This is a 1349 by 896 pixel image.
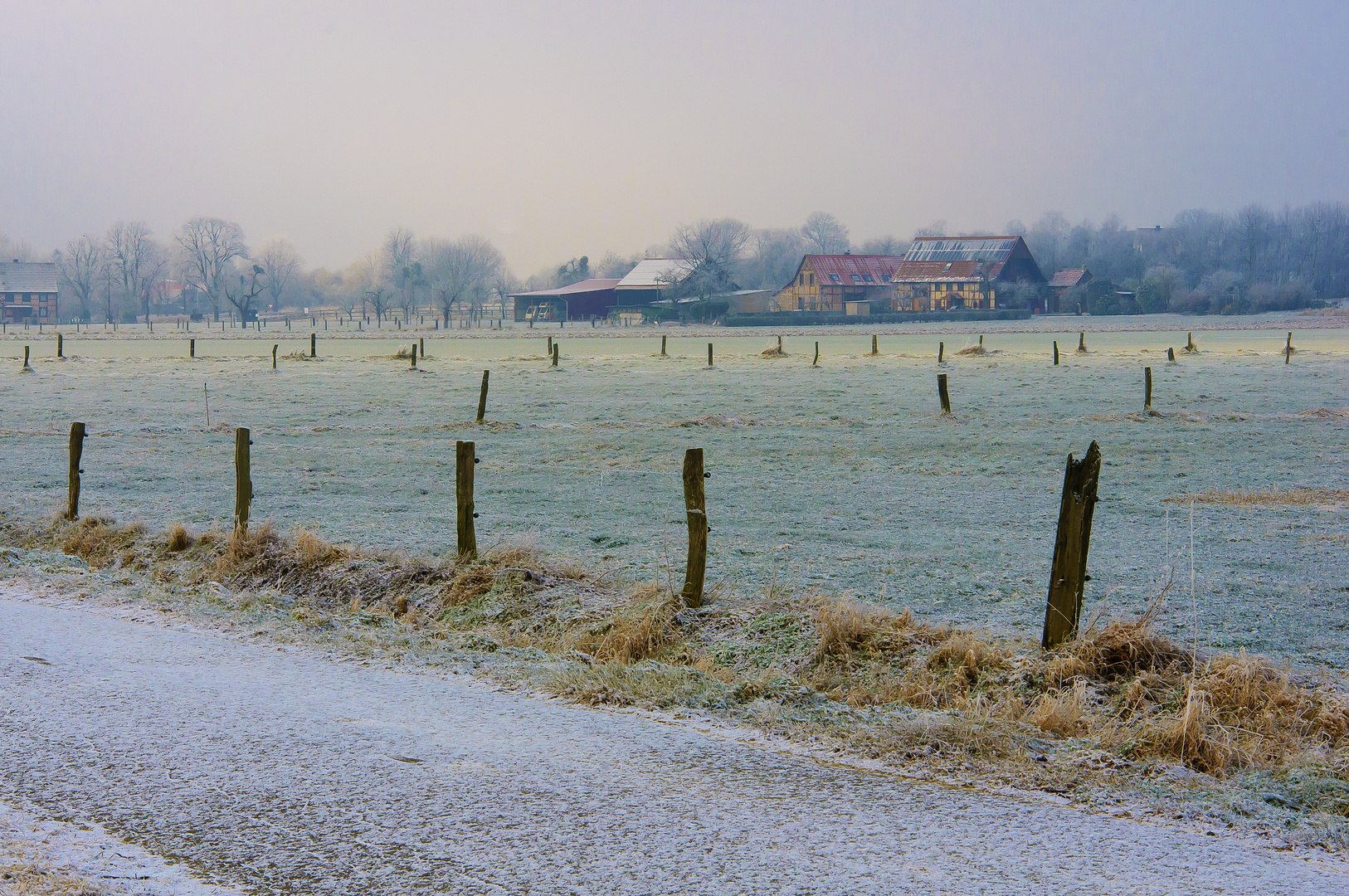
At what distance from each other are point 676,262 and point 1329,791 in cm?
11891

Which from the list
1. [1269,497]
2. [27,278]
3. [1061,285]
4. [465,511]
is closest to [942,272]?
[1061,285]

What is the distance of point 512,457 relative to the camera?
70.8ft

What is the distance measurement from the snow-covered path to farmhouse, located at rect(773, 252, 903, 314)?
102885 mm

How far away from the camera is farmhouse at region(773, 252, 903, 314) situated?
356ft

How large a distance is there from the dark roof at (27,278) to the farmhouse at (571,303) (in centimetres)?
Answer: 5870

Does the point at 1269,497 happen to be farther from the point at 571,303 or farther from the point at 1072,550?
the point at 571,303

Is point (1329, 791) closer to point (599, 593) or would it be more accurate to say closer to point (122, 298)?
point (599, 593)

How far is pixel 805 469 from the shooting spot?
19.8 meters

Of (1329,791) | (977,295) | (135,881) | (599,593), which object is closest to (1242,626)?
(1329,791)

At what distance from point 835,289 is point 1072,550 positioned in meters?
103

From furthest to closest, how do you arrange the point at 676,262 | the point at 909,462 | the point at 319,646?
the point at 676,262
the point at 909,462
the point at 319,646

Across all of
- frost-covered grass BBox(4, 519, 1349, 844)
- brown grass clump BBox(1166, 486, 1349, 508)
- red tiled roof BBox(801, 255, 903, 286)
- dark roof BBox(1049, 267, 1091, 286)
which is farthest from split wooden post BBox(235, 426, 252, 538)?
dark roof BBox(1049, 267, 1091, 286)

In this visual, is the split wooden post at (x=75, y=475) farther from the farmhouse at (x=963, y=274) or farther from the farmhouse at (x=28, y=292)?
the farmhouse at (x=28, y=292)

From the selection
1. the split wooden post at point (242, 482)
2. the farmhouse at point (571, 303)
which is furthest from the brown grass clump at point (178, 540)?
the farmhouse at point (571, 303)
